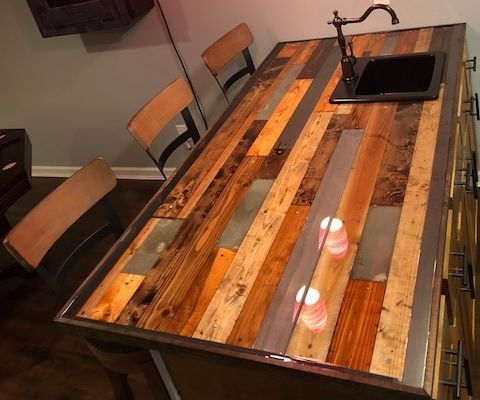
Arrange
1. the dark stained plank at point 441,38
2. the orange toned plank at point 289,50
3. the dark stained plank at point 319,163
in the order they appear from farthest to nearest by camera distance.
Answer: the orange toned plank at point 289,50
the dark stained plank at point 441,38
the dark stained plank at point 319,163

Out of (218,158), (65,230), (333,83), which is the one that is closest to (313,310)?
(218,158)

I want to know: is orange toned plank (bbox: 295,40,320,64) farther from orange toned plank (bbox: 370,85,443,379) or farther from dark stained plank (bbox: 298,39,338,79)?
orange toned plank (bbox: 370,85,443,379)

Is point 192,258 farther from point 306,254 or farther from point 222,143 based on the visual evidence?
point 222,143

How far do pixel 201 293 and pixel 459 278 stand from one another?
2.52 feet

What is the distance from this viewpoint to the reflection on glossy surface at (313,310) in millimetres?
1043

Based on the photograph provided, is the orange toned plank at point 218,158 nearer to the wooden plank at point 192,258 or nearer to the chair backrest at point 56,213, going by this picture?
the wooden plank at point 192,258

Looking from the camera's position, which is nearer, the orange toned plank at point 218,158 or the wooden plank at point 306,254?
the wooden plank at point 306,254

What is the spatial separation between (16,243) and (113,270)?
0.95ft

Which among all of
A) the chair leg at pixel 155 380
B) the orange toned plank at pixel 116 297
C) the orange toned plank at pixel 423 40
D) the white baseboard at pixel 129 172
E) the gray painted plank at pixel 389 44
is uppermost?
the gray painted plank at pixel 389 44

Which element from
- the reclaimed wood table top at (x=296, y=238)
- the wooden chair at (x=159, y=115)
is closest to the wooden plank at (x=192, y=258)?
the reclaimed wood table top at (x=296, y=238)

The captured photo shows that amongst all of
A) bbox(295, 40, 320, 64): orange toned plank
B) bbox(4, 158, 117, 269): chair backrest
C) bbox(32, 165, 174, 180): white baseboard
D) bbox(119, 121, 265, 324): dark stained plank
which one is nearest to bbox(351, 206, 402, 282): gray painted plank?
bbox(119, 121, 265, 324): dark stained plank

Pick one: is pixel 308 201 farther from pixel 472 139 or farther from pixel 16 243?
pixel 472 139

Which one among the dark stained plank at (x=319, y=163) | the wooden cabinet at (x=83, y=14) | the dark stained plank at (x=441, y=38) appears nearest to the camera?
the dark stained plank at (x=319, y=163)

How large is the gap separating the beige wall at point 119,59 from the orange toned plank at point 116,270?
136 centimetres
